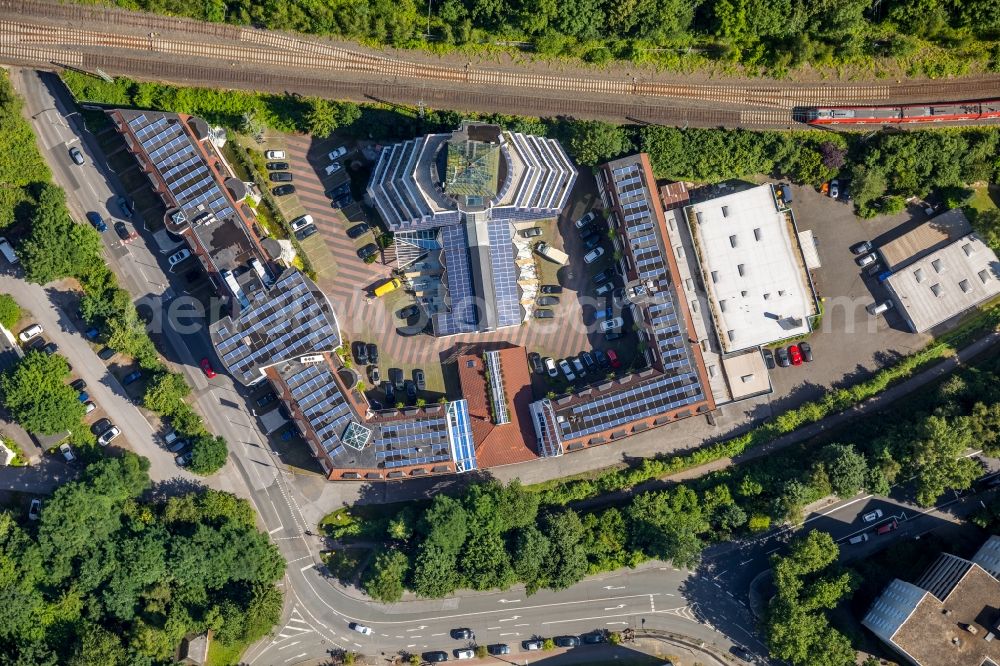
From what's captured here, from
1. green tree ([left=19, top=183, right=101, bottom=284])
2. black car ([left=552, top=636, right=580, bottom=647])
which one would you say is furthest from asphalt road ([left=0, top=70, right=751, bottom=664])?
green tree ([left=19, top=183, right=101, bottom=284])

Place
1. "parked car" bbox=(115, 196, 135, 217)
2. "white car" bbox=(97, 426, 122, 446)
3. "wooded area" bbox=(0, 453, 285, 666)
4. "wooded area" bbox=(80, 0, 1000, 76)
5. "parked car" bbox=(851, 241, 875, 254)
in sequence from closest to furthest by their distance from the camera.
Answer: "wooded area" bbox=(0, 453, 285, 666) < "wooded area" bbox=(80, 0, 1000, 76) < "white car" bbox=(97, 426, 122, 446) < "parked car" bbox=(115, 196, 135, 217) < "parked car" bbox=(851, 241, 875, 254)

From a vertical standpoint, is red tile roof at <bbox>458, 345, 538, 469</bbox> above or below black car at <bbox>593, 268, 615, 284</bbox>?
below

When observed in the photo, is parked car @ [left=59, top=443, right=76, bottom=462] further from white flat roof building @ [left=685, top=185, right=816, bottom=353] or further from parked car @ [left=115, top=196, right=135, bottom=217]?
white flat roof building @ [left=685, top=185, right=816, bottom=353]

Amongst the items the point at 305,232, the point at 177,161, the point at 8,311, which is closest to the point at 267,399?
the point at 305,232

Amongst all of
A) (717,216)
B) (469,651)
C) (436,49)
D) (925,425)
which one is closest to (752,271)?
(717,216)

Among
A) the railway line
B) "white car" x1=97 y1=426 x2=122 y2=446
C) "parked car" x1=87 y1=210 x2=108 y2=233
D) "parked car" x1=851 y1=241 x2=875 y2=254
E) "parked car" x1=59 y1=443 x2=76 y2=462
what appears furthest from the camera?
"parked car" x1=851 y1=241 x2=875 y2=254

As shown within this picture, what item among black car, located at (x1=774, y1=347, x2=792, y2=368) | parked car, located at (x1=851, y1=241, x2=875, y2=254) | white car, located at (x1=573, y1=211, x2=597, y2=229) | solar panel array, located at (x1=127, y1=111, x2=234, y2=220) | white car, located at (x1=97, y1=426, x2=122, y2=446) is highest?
solar panel array, located at (x1=127, y1=111, x2=234, y2=220)

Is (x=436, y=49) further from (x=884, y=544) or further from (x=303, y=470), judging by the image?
(x=884, y=544)
